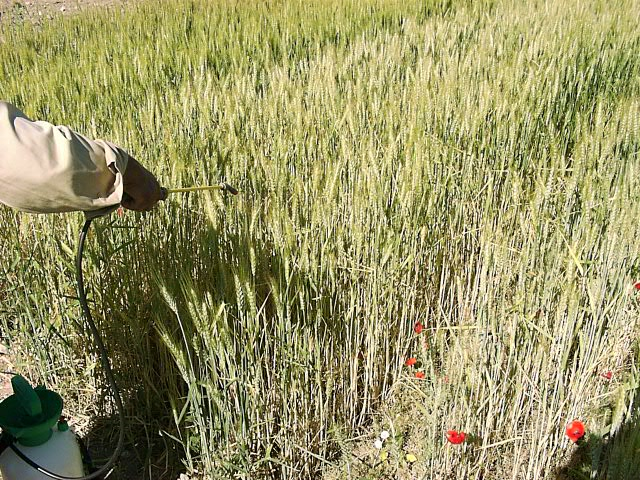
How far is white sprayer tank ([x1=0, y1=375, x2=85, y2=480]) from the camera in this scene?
1.29 metres

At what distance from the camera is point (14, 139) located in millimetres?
1014

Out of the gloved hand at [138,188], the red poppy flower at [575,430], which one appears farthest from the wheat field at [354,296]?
the gloved hand at [138,188]

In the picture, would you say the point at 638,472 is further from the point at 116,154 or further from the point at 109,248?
the point at 109,248

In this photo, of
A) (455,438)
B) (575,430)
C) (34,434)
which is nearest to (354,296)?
(455,438)

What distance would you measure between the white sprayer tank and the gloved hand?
412mm

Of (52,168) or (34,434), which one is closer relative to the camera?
(52,168)

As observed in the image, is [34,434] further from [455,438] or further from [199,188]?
[455,438]

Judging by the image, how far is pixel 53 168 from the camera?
103 cm

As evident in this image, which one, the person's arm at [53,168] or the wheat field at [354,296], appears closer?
the person's arm at [53,168]

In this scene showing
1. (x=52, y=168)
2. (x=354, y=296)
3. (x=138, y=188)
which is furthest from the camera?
(x=354, y=296)

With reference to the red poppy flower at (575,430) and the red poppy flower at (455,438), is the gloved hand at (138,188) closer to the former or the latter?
the red poppy flower at (455,438)

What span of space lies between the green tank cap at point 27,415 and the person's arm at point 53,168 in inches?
15.9

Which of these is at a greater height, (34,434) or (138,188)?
(138,188)

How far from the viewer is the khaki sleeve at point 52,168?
1018 millimetres
